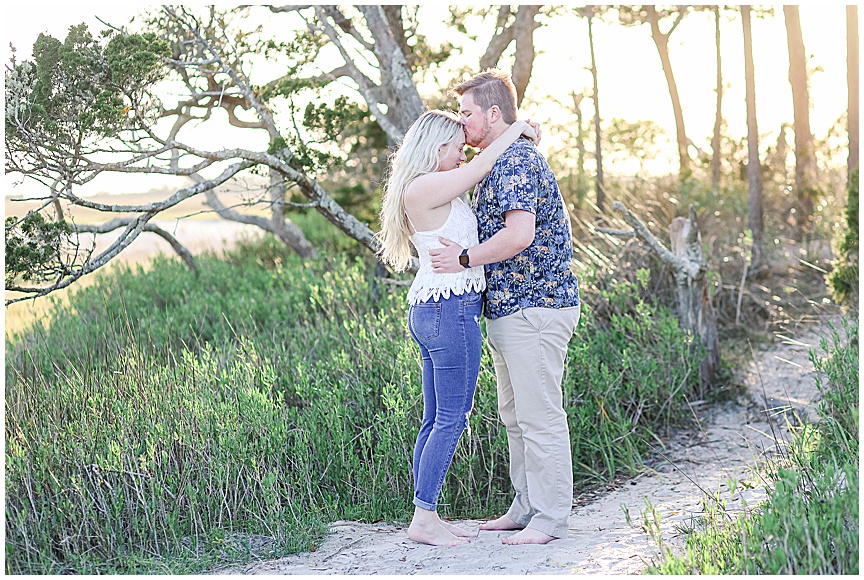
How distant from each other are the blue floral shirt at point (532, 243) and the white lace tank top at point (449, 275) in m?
0.07

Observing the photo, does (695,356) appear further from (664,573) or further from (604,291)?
(664,573)

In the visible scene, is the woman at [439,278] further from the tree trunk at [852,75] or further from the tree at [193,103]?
the tree trunk at [852,75]

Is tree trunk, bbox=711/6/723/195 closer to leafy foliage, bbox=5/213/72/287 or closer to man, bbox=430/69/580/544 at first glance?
man, bbox=430/69/580/544

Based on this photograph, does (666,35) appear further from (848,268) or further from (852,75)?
(848,268)

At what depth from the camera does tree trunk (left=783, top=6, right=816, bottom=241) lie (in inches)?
471

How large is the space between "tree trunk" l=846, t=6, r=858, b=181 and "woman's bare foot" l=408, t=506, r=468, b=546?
374 inches

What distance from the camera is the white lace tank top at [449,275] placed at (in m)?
3.44

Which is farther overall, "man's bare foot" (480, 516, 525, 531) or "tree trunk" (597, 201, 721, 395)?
"tree trunk" (597, 201, 721, 395)

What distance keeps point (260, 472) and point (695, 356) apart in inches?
137

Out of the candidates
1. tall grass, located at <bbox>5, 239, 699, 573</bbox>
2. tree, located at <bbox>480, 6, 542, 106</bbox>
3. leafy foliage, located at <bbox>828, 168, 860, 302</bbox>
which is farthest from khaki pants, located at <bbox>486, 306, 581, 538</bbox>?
tree, located at <bbox>480, 6, 542, 106</bbox>

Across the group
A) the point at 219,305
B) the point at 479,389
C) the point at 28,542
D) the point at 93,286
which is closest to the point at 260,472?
the point at 28,542

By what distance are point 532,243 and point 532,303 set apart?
25 centimetres

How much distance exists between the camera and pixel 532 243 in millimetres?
3531

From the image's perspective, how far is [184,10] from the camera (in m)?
6.01
